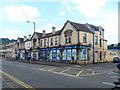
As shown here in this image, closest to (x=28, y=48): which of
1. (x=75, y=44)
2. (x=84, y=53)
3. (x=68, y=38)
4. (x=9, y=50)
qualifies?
(x=68, y=38)

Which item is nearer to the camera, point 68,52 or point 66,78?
point 66,78

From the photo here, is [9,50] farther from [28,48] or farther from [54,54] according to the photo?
[54,54]

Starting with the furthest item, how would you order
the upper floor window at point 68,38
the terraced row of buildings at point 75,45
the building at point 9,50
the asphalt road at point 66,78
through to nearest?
the building at point 9,50
the upper floor window at point 68,38
the terraced row of buildings at point 75,45
the asphalt road at point 66,78

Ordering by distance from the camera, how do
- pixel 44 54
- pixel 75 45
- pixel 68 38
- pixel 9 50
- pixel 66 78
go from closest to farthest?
1. pixel 66 78
2. pixel 75 45
3. pixel 68 38
4. pixel 44 54
5. pixel 9 50

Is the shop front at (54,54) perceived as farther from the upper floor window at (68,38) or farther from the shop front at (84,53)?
A: the shop front at (84,53)

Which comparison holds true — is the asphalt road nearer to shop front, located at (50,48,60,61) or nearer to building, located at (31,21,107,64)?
building, located at (31,21,107,64)

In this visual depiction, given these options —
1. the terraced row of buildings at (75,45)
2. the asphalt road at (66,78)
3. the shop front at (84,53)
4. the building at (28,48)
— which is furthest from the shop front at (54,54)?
the asphalt road at (66,78)

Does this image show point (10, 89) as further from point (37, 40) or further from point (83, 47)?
point (37, 40)

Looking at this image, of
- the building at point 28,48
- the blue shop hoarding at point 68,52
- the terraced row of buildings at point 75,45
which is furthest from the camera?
the building at point 28,48

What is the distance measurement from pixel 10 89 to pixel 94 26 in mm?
41199

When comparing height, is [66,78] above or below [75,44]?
below

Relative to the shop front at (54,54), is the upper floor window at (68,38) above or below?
above

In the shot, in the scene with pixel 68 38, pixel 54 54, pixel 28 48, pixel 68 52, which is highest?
pixel 68 38

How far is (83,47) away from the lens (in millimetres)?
46719
